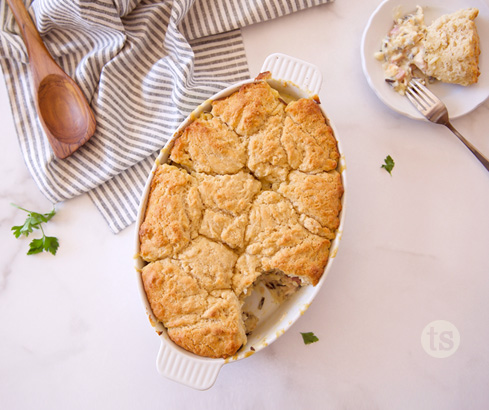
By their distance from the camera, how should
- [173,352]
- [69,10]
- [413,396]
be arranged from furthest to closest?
[413,396]
[69,10]
[173,352]

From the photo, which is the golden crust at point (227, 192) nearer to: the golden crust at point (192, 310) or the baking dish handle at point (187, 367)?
the golden crust at point (192, 310)

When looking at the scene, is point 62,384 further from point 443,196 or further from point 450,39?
point 450,39

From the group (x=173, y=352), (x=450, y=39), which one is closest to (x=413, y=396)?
(x=173, y=352)

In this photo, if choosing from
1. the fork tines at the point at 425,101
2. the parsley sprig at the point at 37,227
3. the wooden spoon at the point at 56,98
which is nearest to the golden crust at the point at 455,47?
the fork tines at the point at 425,101

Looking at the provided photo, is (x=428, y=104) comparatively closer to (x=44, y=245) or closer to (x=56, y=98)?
(x=56, y=98)

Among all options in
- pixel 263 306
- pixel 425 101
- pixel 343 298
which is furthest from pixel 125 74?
pixel 343 298
